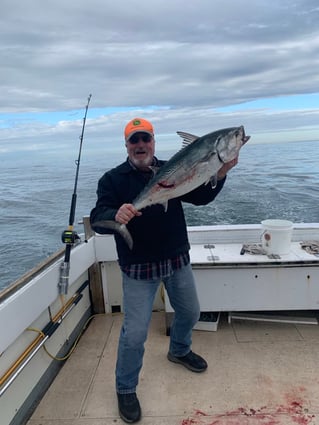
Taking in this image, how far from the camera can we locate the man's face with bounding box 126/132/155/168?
6.73 feet

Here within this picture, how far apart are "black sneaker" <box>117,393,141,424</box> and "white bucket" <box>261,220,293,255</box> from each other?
1.61m

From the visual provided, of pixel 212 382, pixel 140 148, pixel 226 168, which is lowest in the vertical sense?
pixel 212 382

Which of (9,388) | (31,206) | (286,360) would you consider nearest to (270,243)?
(286,360)

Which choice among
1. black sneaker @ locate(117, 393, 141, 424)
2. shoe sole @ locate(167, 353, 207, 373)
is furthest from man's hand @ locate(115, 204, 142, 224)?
shoe sole @ locate(167, 353, 207, 373)

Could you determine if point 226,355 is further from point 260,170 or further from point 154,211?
point 260,170

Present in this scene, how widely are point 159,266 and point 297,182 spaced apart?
10245mm

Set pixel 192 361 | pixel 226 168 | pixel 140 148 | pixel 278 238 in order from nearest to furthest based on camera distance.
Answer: pixel 226 168 → pixel 140 148 → pixel 192 361 → pixel 278 238

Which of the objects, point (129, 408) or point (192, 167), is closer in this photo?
point (192, 167)

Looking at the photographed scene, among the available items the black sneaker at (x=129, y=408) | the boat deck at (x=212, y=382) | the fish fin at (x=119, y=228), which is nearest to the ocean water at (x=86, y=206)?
the boat deck at (x=212, y=382)

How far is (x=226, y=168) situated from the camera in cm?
195

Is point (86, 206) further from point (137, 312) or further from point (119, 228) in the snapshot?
point (119, 228)

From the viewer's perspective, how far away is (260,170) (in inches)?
556

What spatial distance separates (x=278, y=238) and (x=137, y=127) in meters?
1.61

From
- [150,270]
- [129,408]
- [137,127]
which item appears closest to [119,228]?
[150,270]
